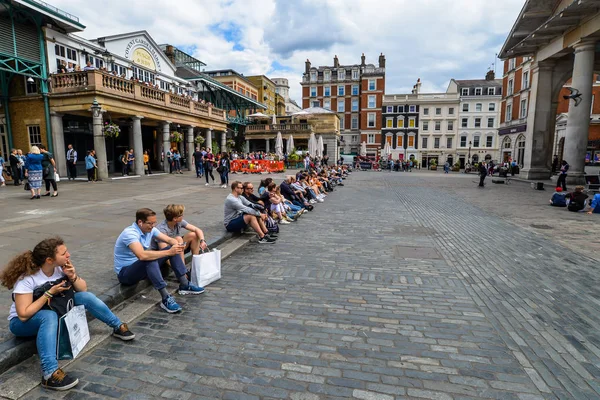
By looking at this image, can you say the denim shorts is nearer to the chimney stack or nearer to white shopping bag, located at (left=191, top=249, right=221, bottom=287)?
white shopping bag, located at (left=191, top=249, right=221, bottom=287)

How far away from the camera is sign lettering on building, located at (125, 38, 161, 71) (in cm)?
2283

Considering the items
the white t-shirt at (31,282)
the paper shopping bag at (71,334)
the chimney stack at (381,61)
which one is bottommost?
the paper shopping bag at (71,334)

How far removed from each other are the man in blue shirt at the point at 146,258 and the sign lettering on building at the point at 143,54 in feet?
74.1

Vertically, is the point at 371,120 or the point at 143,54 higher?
the point at 143,54

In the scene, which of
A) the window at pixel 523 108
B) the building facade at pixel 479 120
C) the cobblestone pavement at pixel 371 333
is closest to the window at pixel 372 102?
the building facade at pixel 479 120

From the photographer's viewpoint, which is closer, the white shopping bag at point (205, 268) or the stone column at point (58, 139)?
the white shopping bag at point (205, 268)

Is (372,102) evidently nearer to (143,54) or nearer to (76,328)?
(143,54)

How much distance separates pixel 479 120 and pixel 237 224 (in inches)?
2447

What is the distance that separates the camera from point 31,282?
2914 mm

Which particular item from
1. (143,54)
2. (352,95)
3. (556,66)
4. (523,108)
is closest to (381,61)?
(352,95)

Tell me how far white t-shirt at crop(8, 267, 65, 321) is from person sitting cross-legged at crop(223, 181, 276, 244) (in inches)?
163

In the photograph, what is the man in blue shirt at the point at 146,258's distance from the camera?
407 cm

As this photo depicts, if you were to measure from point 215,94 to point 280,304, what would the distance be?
36168 millimetres

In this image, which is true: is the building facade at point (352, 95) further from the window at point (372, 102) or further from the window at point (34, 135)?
the window at point (34, 135)
